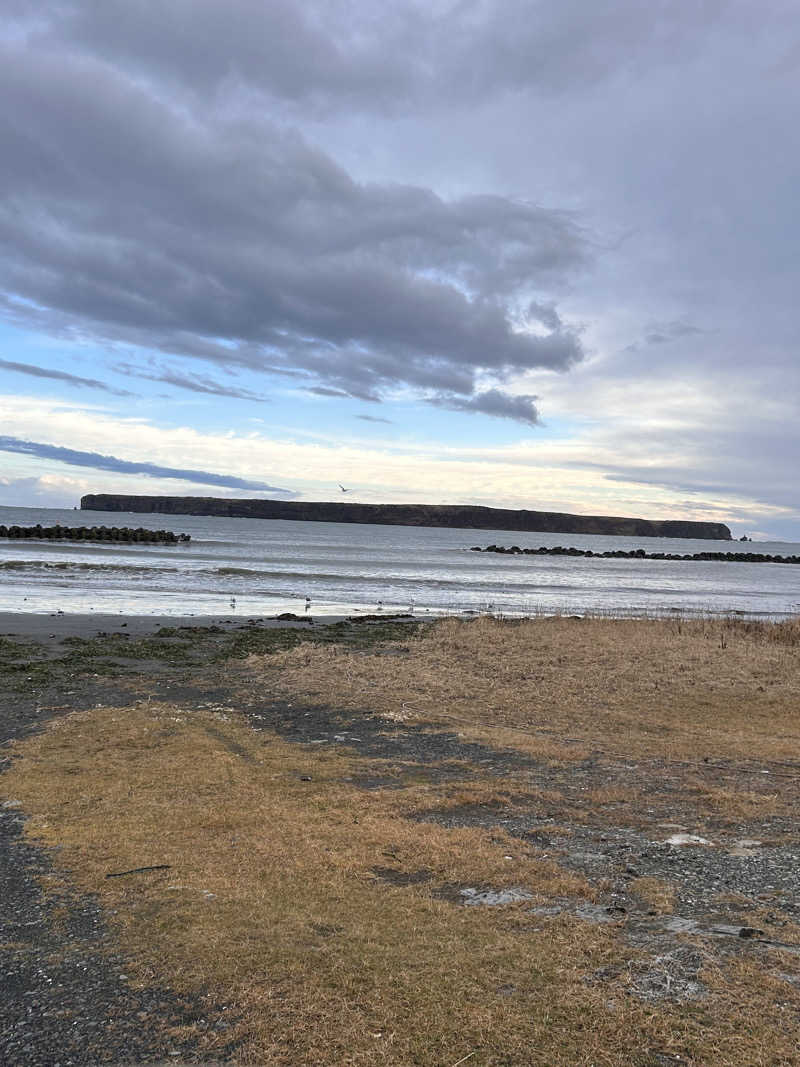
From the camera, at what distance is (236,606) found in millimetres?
28641

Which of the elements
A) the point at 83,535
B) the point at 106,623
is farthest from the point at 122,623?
the point at 83,535

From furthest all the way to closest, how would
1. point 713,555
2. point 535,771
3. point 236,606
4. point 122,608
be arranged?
1. point 713,555
2. point 236,606
3. point 122,608
4. point 535,771

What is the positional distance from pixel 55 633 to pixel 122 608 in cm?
658

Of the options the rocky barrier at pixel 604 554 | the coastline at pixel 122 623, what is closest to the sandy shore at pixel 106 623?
the coastline at pixel 122 623

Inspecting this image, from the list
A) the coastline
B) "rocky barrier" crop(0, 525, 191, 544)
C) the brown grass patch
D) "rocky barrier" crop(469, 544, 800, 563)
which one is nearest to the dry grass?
the brown grass patch

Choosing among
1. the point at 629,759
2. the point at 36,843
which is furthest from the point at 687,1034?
the point at 629,759

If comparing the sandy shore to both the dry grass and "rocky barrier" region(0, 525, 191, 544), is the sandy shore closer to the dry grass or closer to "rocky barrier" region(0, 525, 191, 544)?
the dry grass

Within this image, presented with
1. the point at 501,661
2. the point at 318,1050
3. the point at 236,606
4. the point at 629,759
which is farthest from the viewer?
the point at 236,606

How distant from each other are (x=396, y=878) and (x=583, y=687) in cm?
883

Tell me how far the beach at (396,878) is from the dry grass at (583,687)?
0.11m

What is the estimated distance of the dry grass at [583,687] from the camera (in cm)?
1028

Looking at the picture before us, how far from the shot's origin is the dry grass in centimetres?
1028

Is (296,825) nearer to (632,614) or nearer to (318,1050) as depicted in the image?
(318,1050)

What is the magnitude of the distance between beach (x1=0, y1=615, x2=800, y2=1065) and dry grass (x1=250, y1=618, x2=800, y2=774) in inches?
4.2
